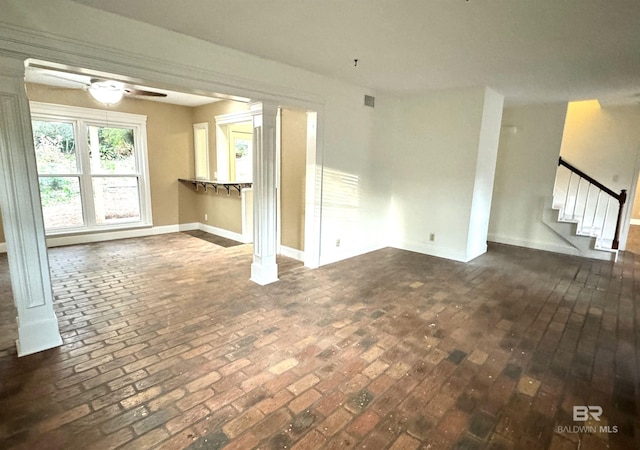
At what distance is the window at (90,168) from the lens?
17.3 ft

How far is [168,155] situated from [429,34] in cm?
545

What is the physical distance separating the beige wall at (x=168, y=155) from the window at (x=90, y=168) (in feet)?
0.46

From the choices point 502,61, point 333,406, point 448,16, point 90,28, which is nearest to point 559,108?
point 502,61

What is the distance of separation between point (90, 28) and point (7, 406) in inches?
101

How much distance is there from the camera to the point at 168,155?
6.47 metres

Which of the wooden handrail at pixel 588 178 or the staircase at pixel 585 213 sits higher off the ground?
the wooden handrail at pixel 588 178

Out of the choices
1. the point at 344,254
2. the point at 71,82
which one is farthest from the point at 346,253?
the point at 71,82

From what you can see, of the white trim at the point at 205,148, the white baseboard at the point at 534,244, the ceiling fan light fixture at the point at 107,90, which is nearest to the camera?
the ceiling fan light fixture at the point at 107,90

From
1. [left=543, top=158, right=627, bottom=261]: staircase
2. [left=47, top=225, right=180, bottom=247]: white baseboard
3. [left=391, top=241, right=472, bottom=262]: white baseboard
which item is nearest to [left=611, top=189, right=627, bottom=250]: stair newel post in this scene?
[left=543, top=158, right=627, bottom=261]: staircase

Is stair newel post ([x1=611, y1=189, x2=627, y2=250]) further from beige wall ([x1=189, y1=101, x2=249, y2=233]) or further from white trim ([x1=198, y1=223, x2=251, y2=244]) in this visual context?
beige wall ([x1=189, y1=101, x2=249, y2=233])

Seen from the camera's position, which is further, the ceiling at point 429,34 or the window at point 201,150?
the window at point 201,150

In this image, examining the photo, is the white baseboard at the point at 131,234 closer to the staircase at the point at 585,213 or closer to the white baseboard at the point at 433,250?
the white baseboard at the point at 433,250

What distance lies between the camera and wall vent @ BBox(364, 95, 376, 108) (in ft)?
16.1

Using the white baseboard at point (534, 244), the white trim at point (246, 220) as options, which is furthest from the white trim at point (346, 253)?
the white baseboard at point (534, 244)
